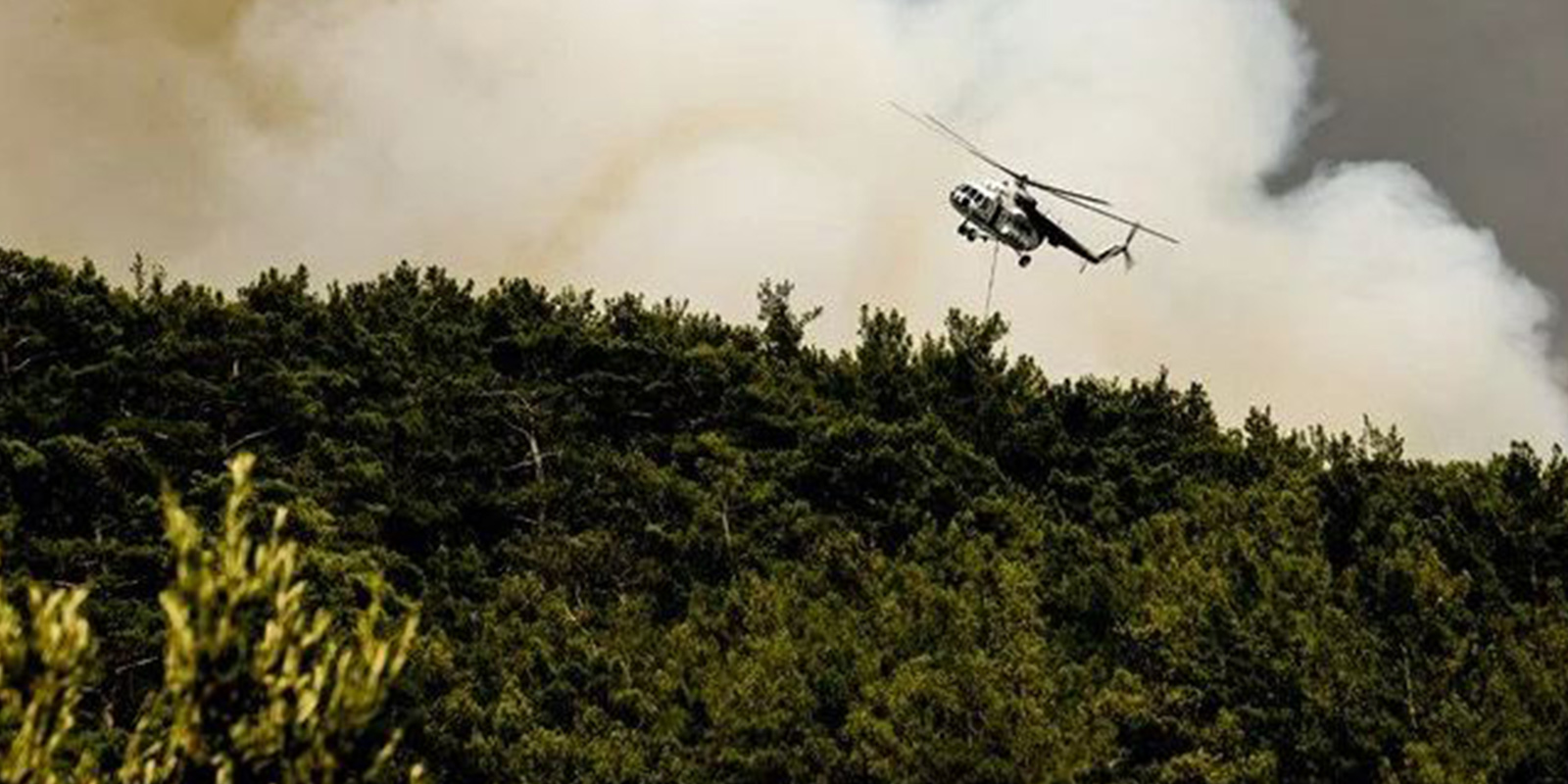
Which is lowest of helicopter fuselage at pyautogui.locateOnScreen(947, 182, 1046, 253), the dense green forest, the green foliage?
the green foliage

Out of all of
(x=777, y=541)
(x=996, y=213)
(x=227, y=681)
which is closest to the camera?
(x=227, y=681)

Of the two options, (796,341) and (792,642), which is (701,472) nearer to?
(796,341)

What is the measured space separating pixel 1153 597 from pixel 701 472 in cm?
3100

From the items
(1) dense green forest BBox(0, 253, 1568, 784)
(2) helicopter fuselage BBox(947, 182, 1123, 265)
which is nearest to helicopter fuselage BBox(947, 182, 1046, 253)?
(2) helicopter fuselage BBox(947, 182, 1123, 265)

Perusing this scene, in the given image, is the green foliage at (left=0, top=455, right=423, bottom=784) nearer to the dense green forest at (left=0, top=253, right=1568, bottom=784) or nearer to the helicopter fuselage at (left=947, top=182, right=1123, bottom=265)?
the dense green forest at (left=0, top=253, right=1568, bottom=784)

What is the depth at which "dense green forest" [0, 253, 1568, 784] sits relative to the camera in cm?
5003

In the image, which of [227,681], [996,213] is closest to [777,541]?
[996,213]

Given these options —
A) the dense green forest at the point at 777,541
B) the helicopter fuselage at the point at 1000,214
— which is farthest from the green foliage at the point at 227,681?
the helicopter fuselage at the point at 1000,214

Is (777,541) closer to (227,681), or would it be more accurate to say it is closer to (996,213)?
(996,213)

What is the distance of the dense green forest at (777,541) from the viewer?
50031 mm

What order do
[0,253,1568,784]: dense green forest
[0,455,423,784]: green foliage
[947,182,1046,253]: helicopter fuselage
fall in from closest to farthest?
[0,455,423,784]: green foliage
[0,253,1568,784]: dense green forest
[947,182,1046,253]: helicopter fuselage

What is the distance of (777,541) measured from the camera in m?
84.8

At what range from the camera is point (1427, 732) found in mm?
46625

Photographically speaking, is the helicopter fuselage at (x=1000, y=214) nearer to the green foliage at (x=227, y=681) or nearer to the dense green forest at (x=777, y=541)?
the dense green forest at (x=777, y=541)
